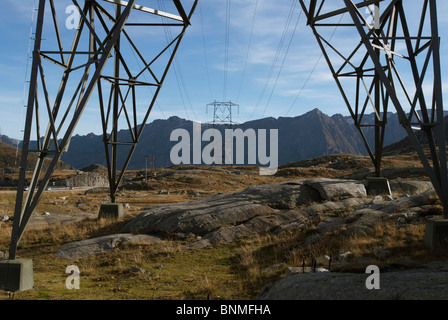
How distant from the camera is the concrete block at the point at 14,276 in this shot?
333 inches

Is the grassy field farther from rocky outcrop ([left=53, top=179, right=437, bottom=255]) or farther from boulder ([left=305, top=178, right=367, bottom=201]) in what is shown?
boulder ([left=305, top=178, right=367, bottom=201])

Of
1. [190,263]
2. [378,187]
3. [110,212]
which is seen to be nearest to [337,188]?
[378,187]

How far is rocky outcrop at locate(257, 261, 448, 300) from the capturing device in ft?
16.3

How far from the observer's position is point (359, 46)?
16.9 m

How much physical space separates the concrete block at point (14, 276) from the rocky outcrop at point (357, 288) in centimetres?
602

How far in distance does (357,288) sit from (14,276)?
314 inches

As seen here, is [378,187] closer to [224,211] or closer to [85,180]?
[224,211]

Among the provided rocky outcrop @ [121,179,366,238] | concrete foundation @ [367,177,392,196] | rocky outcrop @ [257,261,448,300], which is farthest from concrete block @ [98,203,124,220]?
concrete foundation @ [367,177,392,196]

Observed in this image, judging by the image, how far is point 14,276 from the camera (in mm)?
8508

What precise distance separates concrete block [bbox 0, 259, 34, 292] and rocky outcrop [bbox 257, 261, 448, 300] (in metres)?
6.02

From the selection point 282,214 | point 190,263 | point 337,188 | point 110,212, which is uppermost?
point 337,188

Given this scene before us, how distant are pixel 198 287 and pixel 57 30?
884cm

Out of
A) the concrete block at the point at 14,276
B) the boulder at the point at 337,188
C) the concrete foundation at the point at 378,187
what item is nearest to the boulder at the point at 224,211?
the boulder at the point at 337,188
